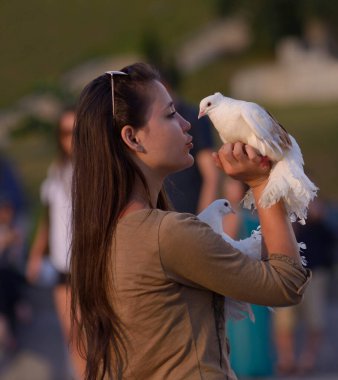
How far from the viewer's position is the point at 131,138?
2818mm

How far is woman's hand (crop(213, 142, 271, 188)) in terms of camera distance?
275cm

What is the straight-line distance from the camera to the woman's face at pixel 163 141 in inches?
111

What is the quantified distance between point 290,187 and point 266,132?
16 cm

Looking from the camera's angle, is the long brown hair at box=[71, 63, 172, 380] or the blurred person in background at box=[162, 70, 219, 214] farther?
the blurred person in background at box=[162, 70, 219, 214]

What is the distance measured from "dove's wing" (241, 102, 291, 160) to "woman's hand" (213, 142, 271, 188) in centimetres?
3

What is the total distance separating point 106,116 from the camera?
2809 mm

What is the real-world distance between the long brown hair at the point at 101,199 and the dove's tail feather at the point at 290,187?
34 centimetres

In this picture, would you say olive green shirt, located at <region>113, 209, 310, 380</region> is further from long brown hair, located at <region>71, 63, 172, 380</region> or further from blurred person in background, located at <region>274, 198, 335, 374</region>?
blurred person in background, located at <region>274, 198, 335, 374</region>

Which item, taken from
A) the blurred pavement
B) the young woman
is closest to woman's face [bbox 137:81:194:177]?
the young woman

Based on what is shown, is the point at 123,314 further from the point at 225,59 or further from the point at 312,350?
the point at 225,59

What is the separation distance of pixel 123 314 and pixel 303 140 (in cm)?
1709

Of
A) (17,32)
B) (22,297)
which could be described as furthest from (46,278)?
(17,32)

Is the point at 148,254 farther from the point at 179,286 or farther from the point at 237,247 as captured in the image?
the point at 237,247

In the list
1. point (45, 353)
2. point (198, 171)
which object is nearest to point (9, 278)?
point (45, 353)
